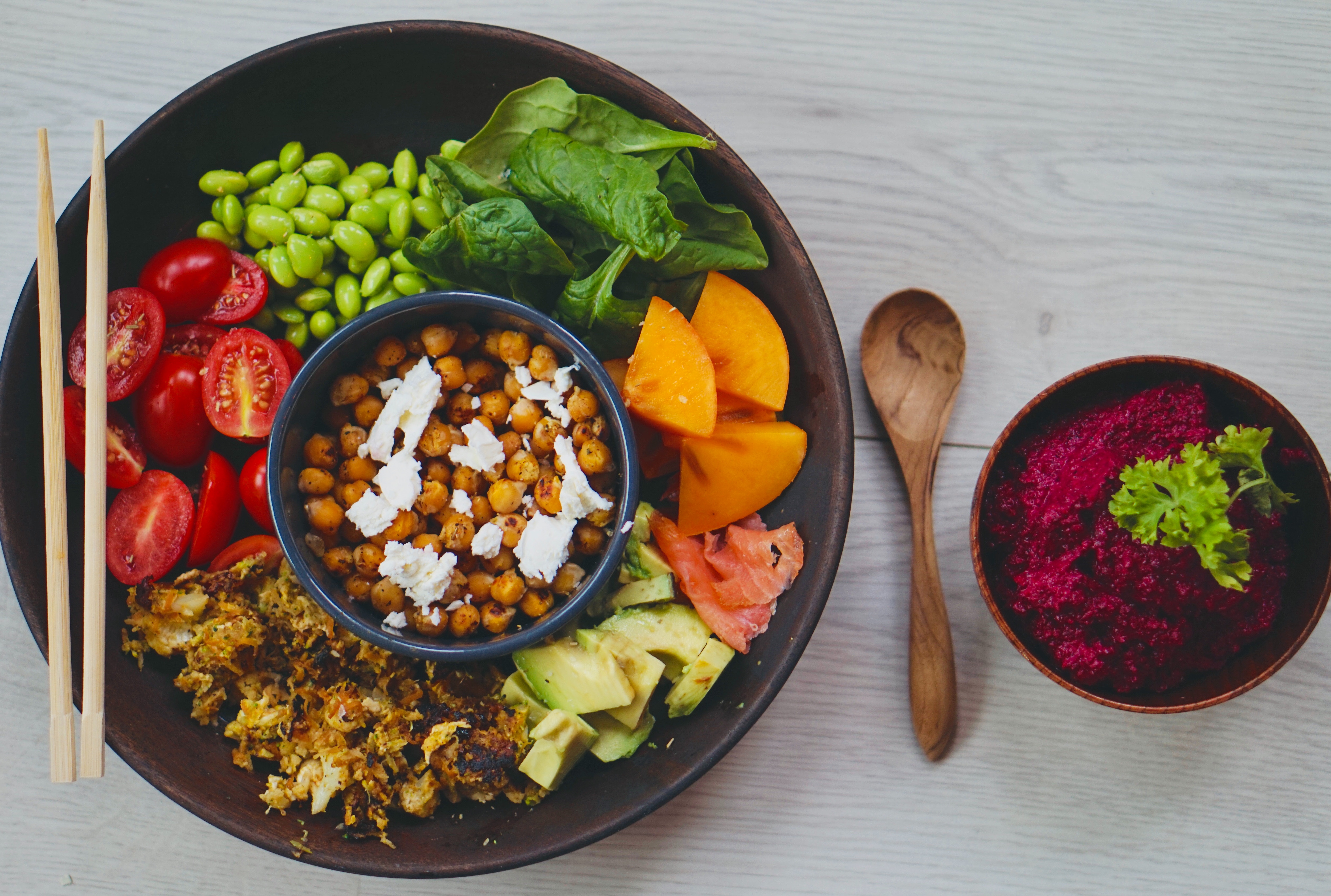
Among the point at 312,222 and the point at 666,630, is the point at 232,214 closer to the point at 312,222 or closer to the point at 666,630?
the point at 312,222

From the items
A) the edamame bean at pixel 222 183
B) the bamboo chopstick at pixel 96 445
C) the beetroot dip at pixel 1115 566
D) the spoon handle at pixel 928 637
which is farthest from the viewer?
the spoon handle at pixel 928 637

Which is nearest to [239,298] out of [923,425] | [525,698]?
[525,698]

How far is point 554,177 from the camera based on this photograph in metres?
1.84

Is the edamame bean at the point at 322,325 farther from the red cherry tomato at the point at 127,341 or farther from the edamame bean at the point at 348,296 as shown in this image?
the red cherry tomato at the point at 127,341

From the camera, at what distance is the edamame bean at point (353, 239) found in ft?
6.63

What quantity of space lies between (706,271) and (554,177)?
382 mm

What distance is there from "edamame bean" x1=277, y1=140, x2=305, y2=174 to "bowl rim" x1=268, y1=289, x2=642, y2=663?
460mm

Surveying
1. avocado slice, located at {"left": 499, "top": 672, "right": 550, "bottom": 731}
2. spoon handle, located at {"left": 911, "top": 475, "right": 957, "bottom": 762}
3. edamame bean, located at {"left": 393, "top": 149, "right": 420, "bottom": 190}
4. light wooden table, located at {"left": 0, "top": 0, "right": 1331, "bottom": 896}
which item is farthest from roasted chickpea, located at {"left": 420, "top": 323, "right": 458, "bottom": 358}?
spoon handle, located at {"left": 911, "top": 475, "right": 957, "bottom": 762}

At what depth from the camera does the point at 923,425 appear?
2.19 meters

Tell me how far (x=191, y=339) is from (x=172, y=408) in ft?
0.59

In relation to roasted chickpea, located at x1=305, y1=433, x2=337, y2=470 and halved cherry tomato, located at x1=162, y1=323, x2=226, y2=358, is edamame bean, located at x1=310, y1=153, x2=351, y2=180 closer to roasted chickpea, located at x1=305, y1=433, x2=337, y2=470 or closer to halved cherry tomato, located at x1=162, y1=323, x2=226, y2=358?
halved cherry tomato, located at x1=162, y1=323, x2=226, y2=358

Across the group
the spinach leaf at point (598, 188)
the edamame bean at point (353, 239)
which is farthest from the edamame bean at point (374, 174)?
the spinach leaf at point (598, 188)

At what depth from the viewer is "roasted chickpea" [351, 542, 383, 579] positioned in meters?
1.88

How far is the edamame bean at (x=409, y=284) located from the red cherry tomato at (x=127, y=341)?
504 mm
